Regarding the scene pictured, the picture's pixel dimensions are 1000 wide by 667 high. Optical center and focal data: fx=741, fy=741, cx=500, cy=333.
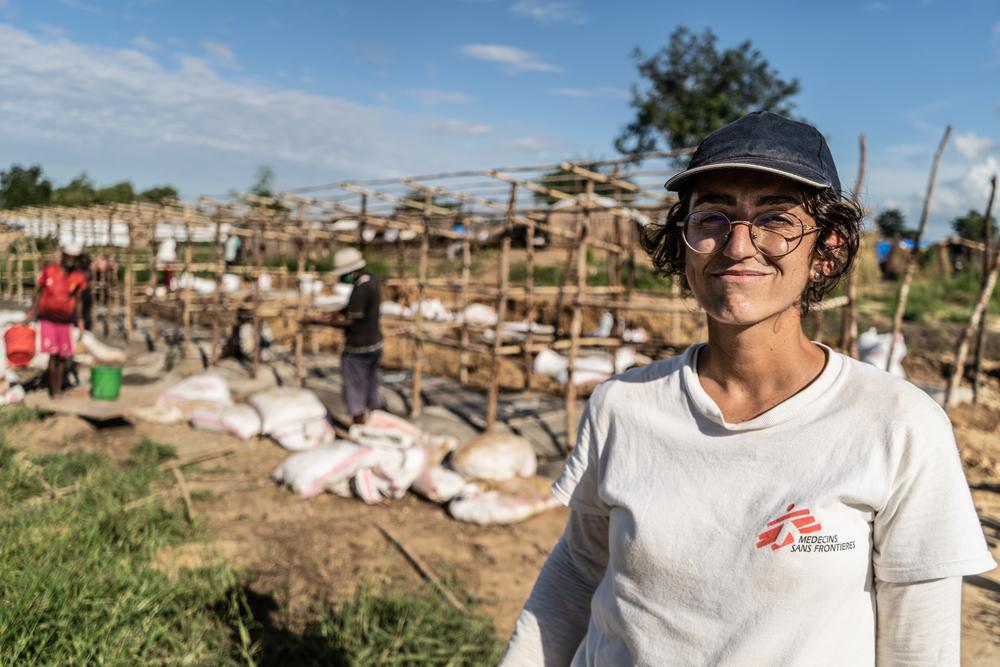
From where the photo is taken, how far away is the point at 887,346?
23.3 feet

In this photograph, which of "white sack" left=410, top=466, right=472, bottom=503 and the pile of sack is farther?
"white sack" left=410, top=466, right=472, bottom=503

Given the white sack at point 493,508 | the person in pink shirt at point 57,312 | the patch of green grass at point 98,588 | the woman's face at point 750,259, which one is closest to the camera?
the woman's face at point 750,259

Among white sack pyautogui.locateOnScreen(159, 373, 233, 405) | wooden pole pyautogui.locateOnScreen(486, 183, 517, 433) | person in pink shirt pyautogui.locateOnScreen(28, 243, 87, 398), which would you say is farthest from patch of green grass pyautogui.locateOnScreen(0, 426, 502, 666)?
person in pink shirt pyautogui.locateOnScreen(28, 243, 87, 398)

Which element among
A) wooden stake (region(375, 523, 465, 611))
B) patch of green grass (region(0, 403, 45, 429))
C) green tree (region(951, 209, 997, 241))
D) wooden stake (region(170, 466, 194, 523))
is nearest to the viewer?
wooden stake (region(375, 523, 465, 611))

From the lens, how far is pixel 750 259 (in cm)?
103

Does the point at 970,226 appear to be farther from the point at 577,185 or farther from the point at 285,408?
the point at 285,408

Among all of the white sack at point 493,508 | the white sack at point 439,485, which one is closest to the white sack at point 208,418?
the white sack at point 439,485

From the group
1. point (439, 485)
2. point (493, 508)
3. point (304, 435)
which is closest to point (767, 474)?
point (493, 508)

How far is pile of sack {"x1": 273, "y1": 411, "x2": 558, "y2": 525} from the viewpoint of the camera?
5.15m

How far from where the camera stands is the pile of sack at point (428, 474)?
16.9ft

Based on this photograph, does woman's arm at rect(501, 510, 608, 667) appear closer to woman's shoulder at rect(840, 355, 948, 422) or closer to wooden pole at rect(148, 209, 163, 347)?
woman's shoulder at rect(840, 355, 948, 422)

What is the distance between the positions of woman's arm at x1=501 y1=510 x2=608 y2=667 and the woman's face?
417 mm

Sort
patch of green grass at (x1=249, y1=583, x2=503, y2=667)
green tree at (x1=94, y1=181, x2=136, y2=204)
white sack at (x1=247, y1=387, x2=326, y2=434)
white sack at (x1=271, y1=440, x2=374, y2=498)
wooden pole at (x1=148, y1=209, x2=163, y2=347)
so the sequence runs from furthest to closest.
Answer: green tree at (x1=94, y1=181, x2=136, y2=204) → wooden pole at (x1=148, y1=209, x2=163, y2=347) → white sack at (x1=247, y1=387, x2=326, y2=434) → white sack at (x1=271, y1=440, x2=374, y2=498) → patch of green grass at (x1=249, y1=583, x2=503, y2=667)

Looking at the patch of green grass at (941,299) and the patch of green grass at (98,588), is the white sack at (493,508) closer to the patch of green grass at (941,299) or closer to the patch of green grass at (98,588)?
the patch of green grass at (98,588)
